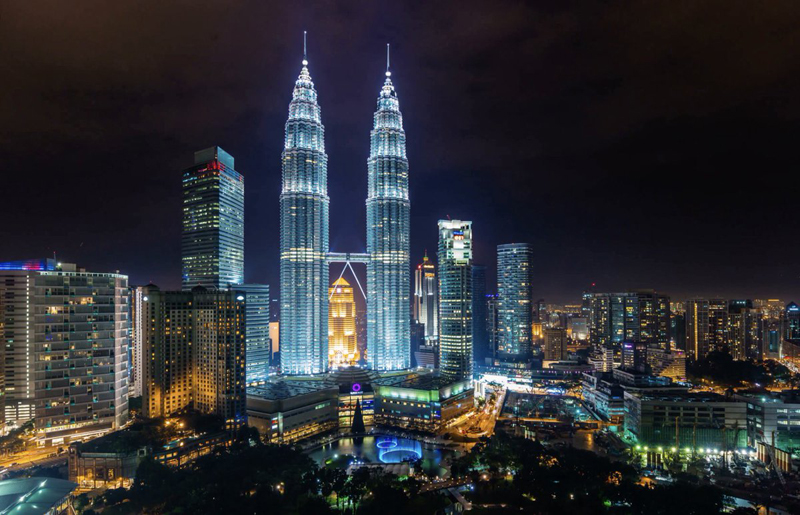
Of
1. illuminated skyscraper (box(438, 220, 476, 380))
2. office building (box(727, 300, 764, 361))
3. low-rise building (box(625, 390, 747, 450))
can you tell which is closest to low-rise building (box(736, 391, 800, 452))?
low-rise building (box(625, 390, 747, 450))

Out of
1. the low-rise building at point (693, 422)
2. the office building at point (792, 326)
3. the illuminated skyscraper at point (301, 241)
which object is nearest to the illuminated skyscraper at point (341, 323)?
the illuminated skyscraper at point (301, 241)

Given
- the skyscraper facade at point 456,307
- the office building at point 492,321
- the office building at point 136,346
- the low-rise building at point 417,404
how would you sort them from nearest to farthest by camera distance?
the low-rise building at point 417,404
the office building at point 136,346
the skyscraper facade at point 456,307
the office building at point 492,321

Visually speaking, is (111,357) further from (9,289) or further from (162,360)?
(9,289)

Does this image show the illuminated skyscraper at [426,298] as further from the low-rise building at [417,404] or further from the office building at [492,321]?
the low-rise building at [417,404]

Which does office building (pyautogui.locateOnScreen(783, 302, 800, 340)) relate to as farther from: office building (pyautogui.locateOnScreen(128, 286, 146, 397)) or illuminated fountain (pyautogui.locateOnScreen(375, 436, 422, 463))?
office building (pyautogui.locateOnScreen(128, 286, 146, 397))

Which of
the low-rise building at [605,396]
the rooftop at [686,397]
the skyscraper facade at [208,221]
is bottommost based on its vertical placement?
the low-rise building at [605,396]

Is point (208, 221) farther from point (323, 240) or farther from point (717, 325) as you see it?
point (717, 325)

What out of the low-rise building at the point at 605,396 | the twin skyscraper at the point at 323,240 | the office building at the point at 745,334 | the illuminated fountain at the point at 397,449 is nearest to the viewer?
the illuminated fountain at the point at 397,449
